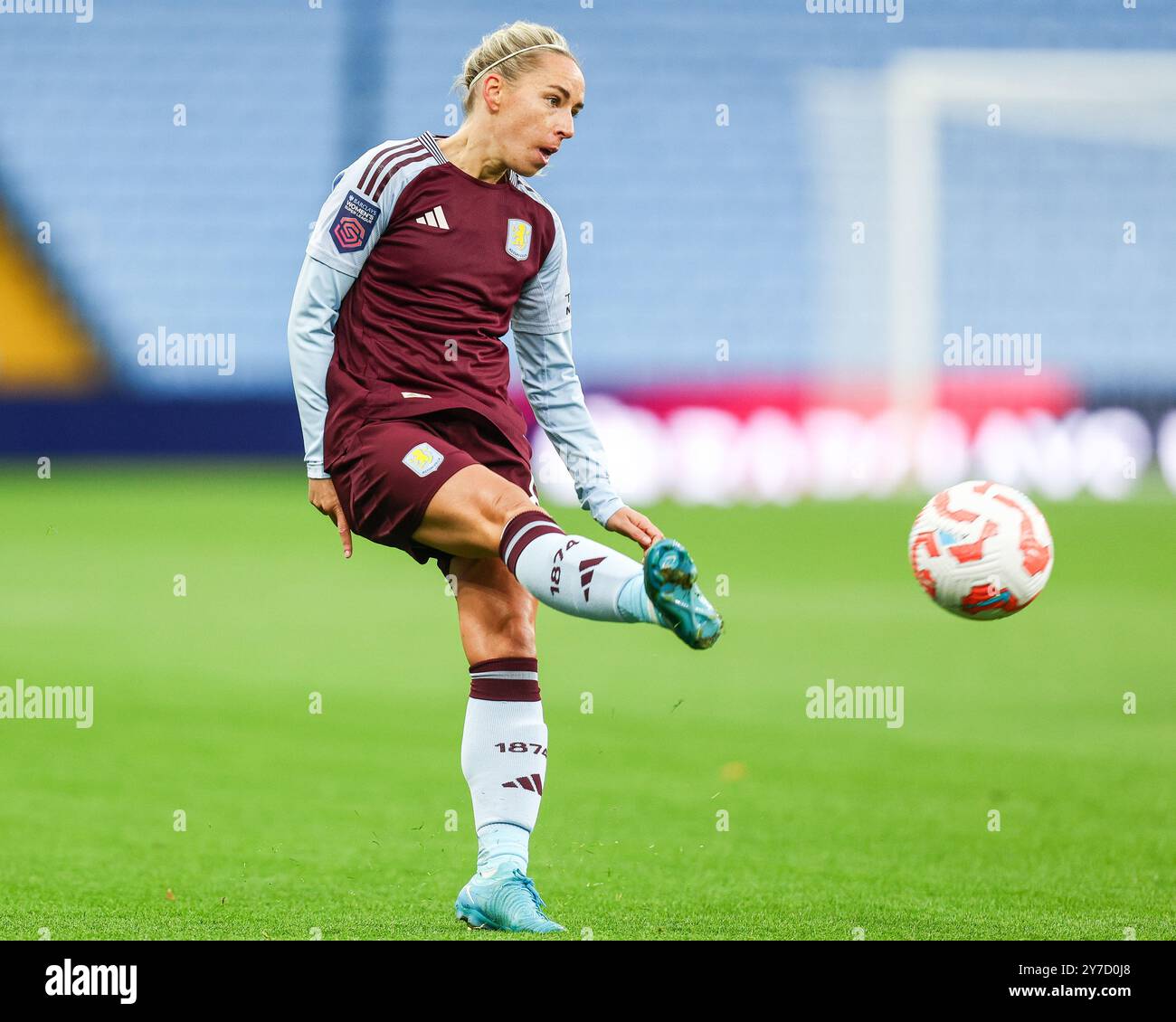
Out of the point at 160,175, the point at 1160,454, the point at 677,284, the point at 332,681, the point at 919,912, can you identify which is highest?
the point at 160,175

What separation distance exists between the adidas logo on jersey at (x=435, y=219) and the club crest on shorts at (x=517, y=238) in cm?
16

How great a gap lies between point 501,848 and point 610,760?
2834 millimetres

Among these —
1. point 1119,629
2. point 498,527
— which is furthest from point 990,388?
point 498,527

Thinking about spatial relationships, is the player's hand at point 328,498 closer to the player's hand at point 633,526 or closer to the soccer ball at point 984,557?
the player's hand at point 633,526

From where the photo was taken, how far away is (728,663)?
9.40m

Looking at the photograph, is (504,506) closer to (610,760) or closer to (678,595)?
(678,595)

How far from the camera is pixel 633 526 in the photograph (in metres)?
4.05

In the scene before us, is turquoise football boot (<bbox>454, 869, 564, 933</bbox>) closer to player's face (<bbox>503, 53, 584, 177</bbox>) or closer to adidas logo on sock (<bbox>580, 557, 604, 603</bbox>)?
adidas logo on sock (<bbox>580, 557, 604, 603</bbox>)

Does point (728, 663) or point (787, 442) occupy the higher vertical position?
point (787, 442)

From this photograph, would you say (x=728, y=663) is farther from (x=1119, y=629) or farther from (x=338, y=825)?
(x=338, y=825)

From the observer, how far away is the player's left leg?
161 inches

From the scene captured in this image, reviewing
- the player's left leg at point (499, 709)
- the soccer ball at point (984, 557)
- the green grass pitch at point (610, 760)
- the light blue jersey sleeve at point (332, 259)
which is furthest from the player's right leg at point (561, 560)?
the soccer ball at point (984, 557)

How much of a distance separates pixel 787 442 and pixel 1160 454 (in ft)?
17.3

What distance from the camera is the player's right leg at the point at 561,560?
10.8 feet
